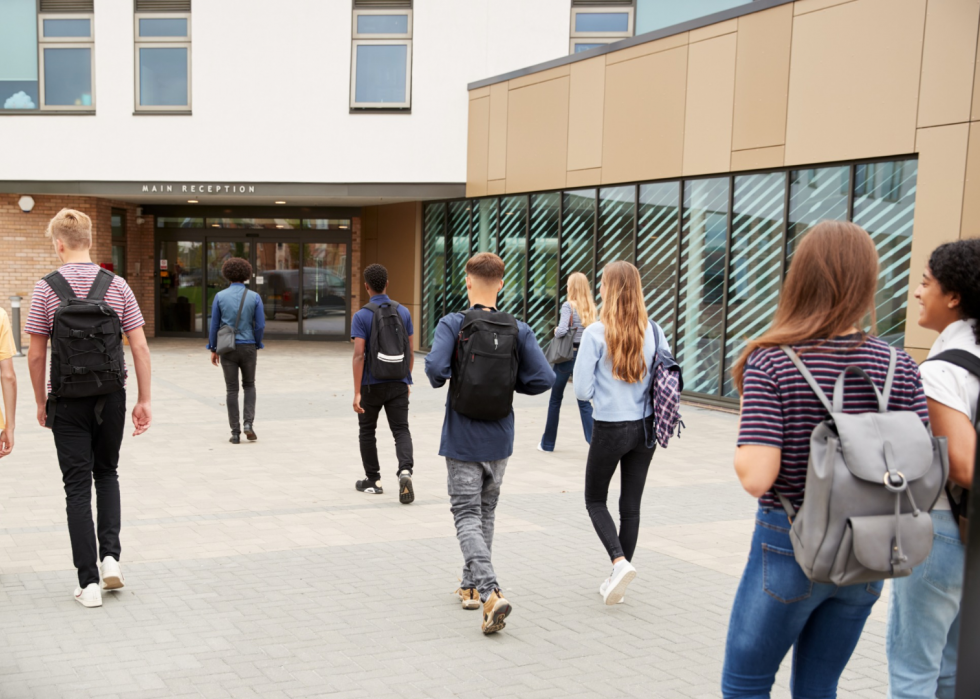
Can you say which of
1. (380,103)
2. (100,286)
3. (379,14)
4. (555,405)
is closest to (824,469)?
(100,286)

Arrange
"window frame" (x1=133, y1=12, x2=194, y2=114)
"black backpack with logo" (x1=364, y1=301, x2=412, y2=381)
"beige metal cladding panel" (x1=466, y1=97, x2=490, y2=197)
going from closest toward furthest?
"black backpack with logo" (x1=364, y1=301, x2=412, y2=381) → "beige metal cladding panel" (x1=466, y1=97, x2=490, y2=197) → "window frame" (x1=133, y1=12, x2=194, y2=114)

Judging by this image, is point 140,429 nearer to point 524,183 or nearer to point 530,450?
point 530,450

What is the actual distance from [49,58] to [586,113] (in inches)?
452

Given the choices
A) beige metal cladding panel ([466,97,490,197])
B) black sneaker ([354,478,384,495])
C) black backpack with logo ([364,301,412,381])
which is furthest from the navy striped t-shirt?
beige metal cladding panel ([466,97,490,197])

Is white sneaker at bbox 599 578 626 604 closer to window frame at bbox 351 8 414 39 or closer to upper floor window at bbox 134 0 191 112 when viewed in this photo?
window frame at bbox 351 8 414 39

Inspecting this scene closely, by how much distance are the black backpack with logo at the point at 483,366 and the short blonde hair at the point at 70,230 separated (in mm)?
2008

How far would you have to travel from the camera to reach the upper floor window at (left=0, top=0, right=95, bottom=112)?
1914 cm

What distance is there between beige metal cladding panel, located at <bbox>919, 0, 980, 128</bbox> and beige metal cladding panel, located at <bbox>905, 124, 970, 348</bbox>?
168 mm

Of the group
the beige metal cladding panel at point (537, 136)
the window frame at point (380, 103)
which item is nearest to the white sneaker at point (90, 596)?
the beige metal cladding panel at point (537, 136)

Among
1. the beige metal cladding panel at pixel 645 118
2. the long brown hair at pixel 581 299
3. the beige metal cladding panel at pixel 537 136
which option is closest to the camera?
the long brown hair at pixel 581 299

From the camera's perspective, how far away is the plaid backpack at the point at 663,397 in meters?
4.94

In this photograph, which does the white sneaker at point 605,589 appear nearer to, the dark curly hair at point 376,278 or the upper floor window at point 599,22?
the dark curly hair at point 376,278

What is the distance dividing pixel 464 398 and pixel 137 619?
192 cm

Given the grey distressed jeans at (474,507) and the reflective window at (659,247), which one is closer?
the grey distressed jeans at (474,507)
